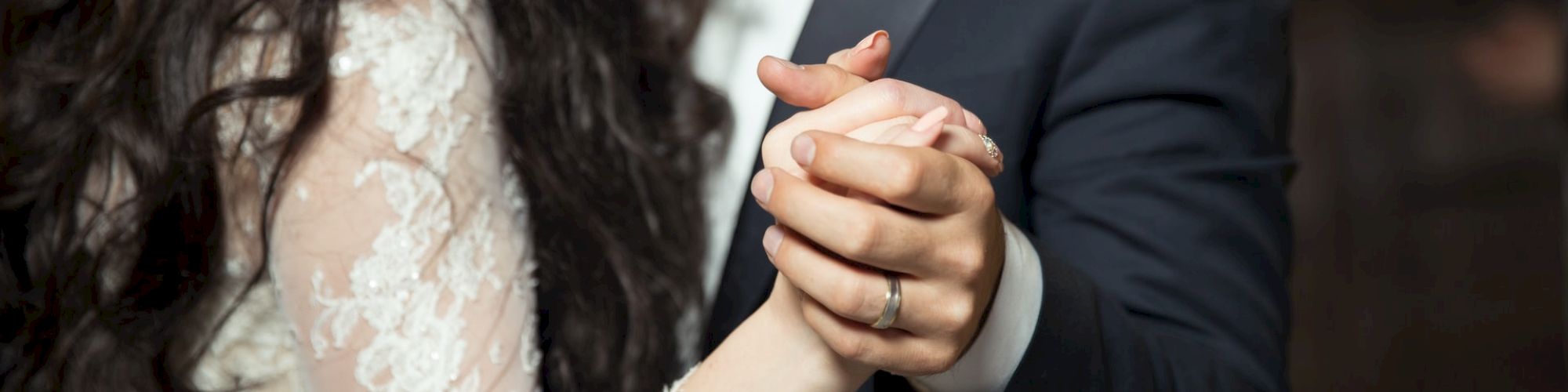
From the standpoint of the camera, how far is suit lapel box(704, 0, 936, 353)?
2.22 ft

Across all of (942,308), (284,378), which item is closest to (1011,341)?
(942,308)

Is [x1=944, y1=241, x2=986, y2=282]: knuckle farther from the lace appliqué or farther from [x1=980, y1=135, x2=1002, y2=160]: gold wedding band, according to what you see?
the lace appliqué

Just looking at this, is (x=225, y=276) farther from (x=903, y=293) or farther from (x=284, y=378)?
(x=903, y=293)

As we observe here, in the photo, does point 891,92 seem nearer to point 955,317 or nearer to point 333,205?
point 955,317

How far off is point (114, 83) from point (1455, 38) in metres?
1.81

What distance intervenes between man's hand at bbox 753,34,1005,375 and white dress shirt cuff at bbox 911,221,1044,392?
0.05 feet

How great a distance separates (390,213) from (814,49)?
0.86ft

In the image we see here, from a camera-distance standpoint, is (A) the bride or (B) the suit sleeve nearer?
(A) the bride

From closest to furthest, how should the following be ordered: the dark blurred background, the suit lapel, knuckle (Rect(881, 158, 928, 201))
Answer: knuckle (Rect(881, 158, 928, 201)), the suit lapel, the dark blurred background

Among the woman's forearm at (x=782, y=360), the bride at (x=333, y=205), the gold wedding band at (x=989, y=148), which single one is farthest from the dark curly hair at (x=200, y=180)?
the gold wedding band at (x=989, y=148)

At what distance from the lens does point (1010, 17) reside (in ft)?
2.35

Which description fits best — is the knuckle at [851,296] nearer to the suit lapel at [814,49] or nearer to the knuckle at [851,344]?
the knuckle at [851,344]

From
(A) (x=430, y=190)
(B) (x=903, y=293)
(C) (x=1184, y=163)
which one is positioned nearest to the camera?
(B) (x=903, y=293)

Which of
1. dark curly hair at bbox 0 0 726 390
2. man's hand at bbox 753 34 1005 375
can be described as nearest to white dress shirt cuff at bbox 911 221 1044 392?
man's hand at bbox 753 34 1005 375
